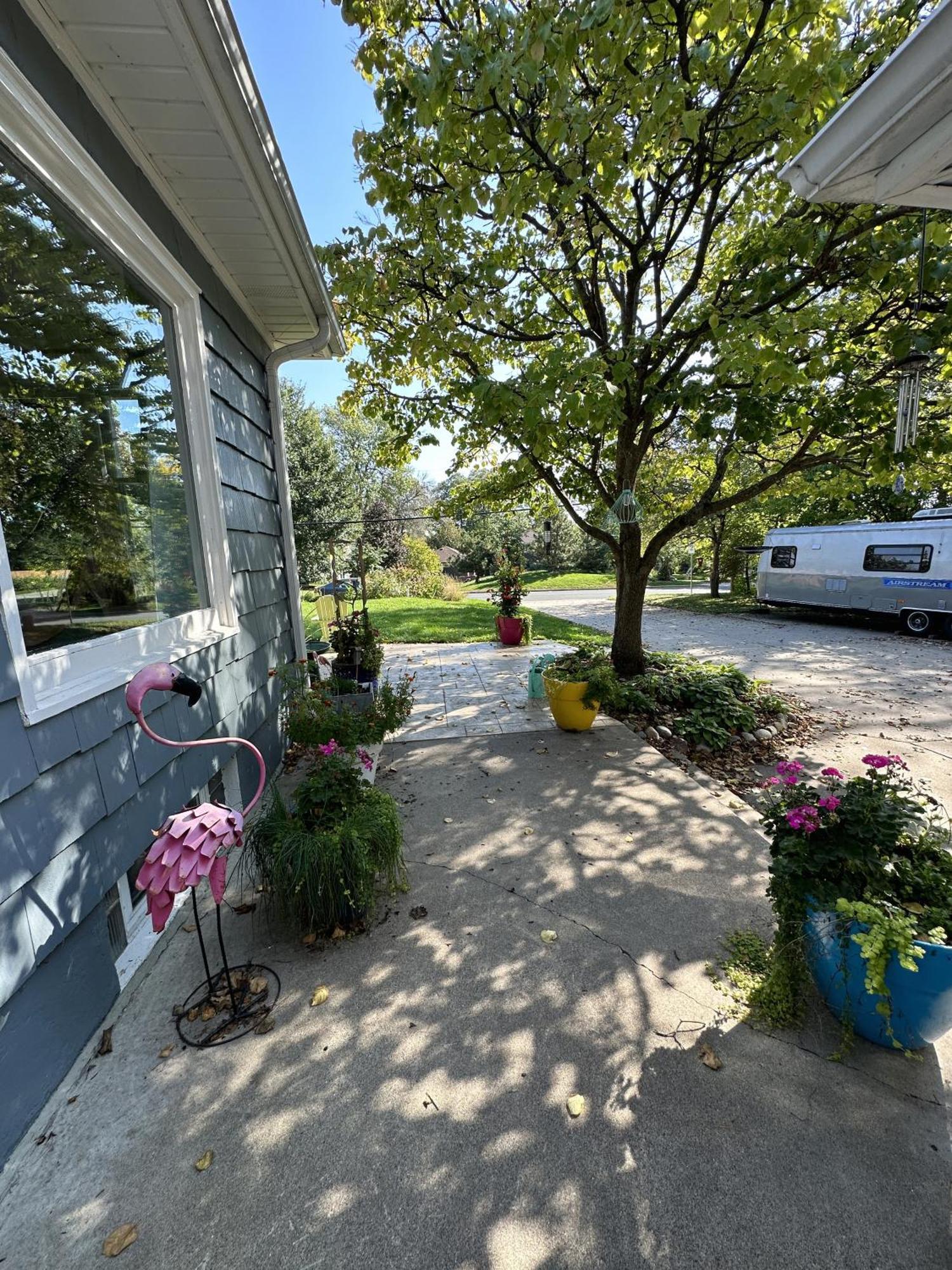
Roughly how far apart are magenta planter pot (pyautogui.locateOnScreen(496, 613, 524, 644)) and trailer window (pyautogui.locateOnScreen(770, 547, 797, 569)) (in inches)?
354

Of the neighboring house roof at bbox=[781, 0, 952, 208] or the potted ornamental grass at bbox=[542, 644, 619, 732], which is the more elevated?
the neighboring house roof at bbox=[781, 0, 952, 208]

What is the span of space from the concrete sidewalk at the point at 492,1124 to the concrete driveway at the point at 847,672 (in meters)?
3.18

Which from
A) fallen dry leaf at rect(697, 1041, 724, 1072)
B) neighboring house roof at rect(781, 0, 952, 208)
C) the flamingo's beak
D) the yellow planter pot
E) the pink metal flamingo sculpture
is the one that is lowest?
fallen dry leaf at rect(697, 1041, 724, 1072)

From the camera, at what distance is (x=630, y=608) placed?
6.25 metres

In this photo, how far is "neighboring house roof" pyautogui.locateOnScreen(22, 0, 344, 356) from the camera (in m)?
1.74

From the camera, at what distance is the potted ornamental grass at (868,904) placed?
5.41 ft

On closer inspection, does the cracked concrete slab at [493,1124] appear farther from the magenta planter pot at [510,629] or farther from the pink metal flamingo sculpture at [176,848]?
the magenta planter pot at [510,629]

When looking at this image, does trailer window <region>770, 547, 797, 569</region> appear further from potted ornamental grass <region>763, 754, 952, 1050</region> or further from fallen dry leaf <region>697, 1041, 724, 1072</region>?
fallen dry leaf <region>697, 1041, 724, 1072</region>

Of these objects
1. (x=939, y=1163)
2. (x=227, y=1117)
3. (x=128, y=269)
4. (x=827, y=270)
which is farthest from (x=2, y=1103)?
(x=827, y=270)

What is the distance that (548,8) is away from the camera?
2.68 meters

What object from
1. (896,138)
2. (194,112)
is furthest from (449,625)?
(896,138)

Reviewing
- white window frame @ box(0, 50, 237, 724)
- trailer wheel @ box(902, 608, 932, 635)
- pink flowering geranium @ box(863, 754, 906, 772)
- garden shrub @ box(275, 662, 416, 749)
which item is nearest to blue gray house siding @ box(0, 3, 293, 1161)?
white window frame @ box(0, 50, 237, 724)

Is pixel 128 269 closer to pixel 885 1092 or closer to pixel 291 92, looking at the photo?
pixel 291 92

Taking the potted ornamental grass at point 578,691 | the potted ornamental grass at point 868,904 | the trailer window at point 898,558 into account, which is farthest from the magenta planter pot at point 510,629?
the trailer window at point 898,558
